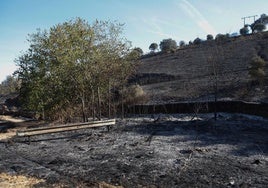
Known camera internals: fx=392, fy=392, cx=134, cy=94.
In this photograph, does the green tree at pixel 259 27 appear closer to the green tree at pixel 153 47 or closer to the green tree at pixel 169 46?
the green tree at pixel 169 46

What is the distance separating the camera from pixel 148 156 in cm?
1253

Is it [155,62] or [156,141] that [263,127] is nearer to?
[156,141]

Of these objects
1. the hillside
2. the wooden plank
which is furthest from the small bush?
the wooden plank

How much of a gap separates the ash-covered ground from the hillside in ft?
31.6

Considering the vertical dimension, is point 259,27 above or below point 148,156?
above

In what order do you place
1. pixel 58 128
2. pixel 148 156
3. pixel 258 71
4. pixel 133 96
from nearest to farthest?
pixel 148 156 → pixel 58 128 → pixel 133 96 → pixel 258 71

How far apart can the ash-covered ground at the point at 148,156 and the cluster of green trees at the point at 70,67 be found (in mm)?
6516

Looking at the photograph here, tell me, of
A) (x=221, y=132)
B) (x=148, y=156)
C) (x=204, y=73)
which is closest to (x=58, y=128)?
(x=148, y=156)

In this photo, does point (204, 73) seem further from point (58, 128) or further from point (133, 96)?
point (58, 128)

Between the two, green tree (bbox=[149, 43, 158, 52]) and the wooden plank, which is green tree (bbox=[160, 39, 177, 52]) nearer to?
green tree (bbox=[149, 43, 158, 52])

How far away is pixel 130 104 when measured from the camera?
110 feet

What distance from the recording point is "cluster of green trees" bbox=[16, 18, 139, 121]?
25.8 m

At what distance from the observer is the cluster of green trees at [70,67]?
25.8m

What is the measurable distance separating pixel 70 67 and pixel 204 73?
24.7 metres
